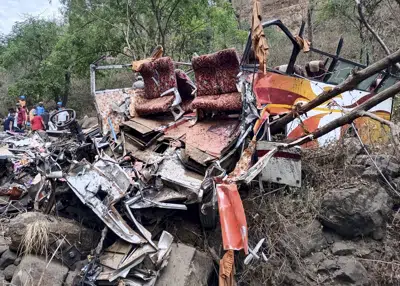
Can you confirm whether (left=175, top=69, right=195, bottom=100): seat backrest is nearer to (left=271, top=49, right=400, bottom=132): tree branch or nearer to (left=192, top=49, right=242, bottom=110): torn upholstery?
A: (left=192, top=49, right=242, bottom=110): torn upholstery

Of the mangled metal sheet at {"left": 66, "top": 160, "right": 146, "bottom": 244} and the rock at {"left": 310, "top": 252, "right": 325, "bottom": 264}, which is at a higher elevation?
the mangled metal sheet at {"left": 66, "top": 160, "right": 146, "bottom": 244}

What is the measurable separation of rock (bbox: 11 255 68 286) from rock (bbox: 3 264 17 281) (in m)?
0.14

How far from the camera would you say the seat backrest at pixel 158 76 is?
18.0 ft

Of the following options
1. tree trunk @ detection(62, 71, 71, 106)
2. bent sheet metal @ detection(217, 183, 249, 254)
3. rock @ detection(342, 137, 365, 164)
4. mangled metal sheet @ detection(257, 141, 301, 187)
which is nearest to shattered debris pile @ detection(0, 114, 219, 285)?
bent sheet metal @ detection(217, 183, 249, 254)

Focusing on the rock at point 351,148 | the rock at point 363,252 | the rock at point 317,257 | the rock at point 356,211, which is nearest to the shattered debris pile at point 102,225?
the rock at point 317,257

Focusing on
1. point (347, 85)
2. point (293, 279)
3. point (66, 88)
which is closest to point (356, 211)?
point (293, 279)

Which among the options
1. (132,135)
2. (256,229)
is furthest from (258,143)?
(132,135)

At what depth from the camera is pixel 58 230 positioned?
3.76 meters

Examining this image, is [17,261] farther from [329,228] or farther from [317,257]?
[329,228]

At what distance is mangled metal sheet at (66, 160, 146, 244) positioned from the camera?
141 inches

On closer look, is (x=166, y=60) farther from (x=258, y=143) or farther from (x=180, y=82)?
(x=258, y=143)

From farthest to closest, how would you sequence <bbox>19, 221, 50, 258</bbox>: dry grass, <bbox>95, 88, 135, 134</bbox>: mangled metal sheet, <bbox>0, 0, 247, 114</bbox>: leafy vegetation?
<bbox>0, 0, 247, 114</bbox>: leafy vegetation, <bbox>95, 88, 135, 134</bbox>: mangled metal sheet, <bbox>19, 221, 50, 258</bbox>: dry grass

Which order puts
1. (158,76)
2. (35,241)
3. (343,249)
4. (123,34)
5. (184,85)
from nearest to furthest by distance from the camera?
1. (35,241)
2. (343,249)
3. (158,76)
4. (184,85)
5. (123,34)

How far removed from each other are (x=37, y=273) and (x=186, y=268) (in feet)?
4.63
